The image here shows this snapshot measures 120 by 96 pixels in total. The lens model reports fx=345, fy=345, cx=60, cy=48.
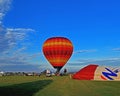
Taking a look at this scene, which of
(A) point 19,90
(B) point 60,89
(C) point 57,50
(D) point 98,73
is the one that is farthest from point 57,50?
(A) point 19,90

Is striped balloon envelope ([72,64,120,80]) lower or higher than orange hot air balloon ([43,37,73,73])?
lower

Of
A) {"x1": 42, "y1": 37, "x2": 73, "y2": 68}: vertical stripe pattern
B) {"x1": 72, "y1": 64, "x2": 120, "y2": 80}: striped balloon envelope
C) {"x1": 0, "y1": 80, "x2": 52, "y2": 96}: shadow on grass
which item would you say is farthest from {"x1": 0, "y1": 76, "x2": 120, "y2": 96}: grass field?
{"x1": 42, "y1": 37, "x2": 73, "y2": 68}: vertical stripe pattern

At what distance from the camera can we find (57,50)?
284 ft

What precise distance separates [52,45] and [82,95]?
57875mm

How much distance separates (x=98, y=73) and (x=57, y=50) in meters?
21.7

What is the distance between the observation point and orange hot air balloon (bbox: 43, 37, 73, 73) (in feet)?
284

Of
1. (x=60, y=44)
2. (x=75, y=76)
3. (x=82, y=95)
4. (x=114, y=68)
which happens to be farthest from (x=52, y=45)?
(x=82, y=95)

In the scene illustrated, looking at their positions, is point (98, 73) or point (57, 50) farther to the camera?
point (57, 50)

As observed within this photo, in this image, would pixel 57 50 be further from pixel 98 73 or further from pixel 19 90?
pixel 19 90

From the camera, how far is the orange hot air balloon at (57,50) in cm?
8650

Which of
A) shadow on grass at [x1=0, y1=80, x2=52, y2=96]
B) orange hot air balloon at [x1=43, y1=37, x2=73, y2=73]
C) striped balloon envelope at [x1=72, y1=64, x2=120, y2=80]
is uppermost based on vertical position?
orange hot air balloon at [x1=43, y1=37, x2=73, y2=73]

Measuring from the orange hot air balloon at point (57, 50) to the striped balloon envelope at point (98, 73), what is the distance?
1502 centimetres

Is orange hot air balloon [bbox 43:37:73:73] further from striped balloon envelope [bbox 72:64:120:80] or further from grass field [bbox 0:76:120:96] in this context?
grass field [bbox 0:76:120:96]

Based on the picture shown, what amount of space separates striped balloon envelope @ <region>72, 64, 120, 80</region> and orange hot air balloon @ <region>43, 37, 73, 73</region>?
1502 cm
